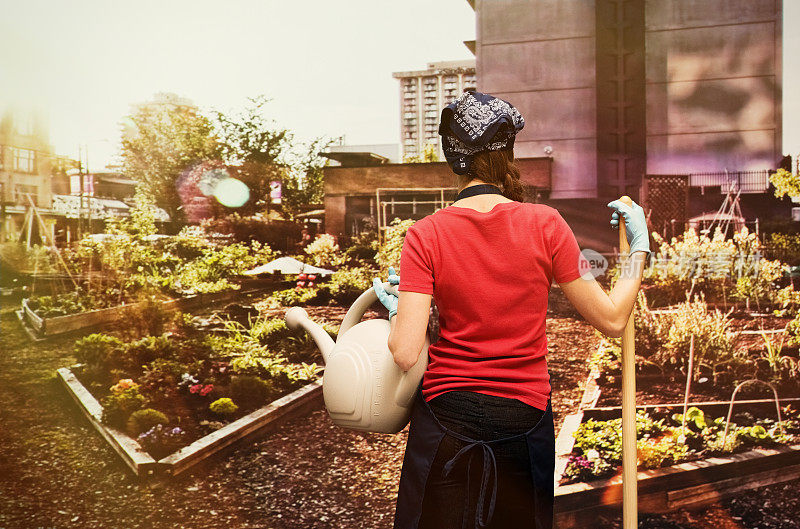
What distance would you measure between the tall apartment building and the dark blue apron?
8.23 ft

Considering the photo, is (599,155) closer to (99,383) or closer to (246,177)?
(246,177)

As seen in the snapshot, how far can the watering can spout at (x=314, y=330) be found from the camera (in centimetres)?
233

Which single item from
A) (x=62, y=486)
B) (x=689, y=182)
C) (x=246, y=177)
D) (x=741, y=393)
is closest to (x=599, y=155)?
(x=689, y=182)

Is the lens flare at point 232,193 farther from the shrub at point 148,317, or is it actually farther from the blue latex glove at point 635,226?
the blue latex glove at point 635,226

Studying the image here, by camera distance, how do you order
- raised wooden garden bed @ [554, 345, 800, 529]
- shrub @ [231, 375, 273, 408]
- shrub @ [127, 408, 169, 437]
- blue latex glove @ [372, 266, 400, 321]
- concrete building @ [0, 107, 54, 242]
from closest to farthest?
blue latex glove @ [372, 266, 400, 321] → raised wooden garden bed @ [554, 345, 800, 529] → shrub @ [127, 408, 169, 437] → shrub @ [231, 375, 273, 408] → concrete building @ [0, 107, 54, 242]

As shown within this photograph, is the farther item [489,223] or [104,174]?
[104,174]

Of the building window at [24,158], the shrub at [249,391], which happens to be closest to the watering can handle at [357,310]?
the shrub at [249,391]

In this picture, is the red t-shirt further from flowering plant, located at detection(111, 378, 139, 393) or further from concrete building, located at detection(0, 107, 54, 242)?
concrete building, located at detection(0, 107, 54, 242)

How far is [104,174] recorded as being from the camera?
449cm

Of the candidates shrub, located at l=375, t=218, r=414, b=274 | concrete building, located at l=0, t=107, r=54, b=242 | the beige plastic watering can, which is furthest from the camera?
concrete building, located at l=0, t=107, r=54, b=242

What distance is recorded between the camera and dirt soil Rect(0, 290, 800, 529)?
12.2ft

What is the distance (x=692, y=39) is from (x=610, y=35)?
45 centimetres

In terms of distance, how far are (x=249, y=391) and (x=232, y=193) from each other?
3.91ft

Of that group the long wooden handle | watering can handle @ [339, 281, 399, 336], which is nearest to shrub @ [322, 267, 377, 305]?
watering can handle @ [339, 281, 399, 336]
